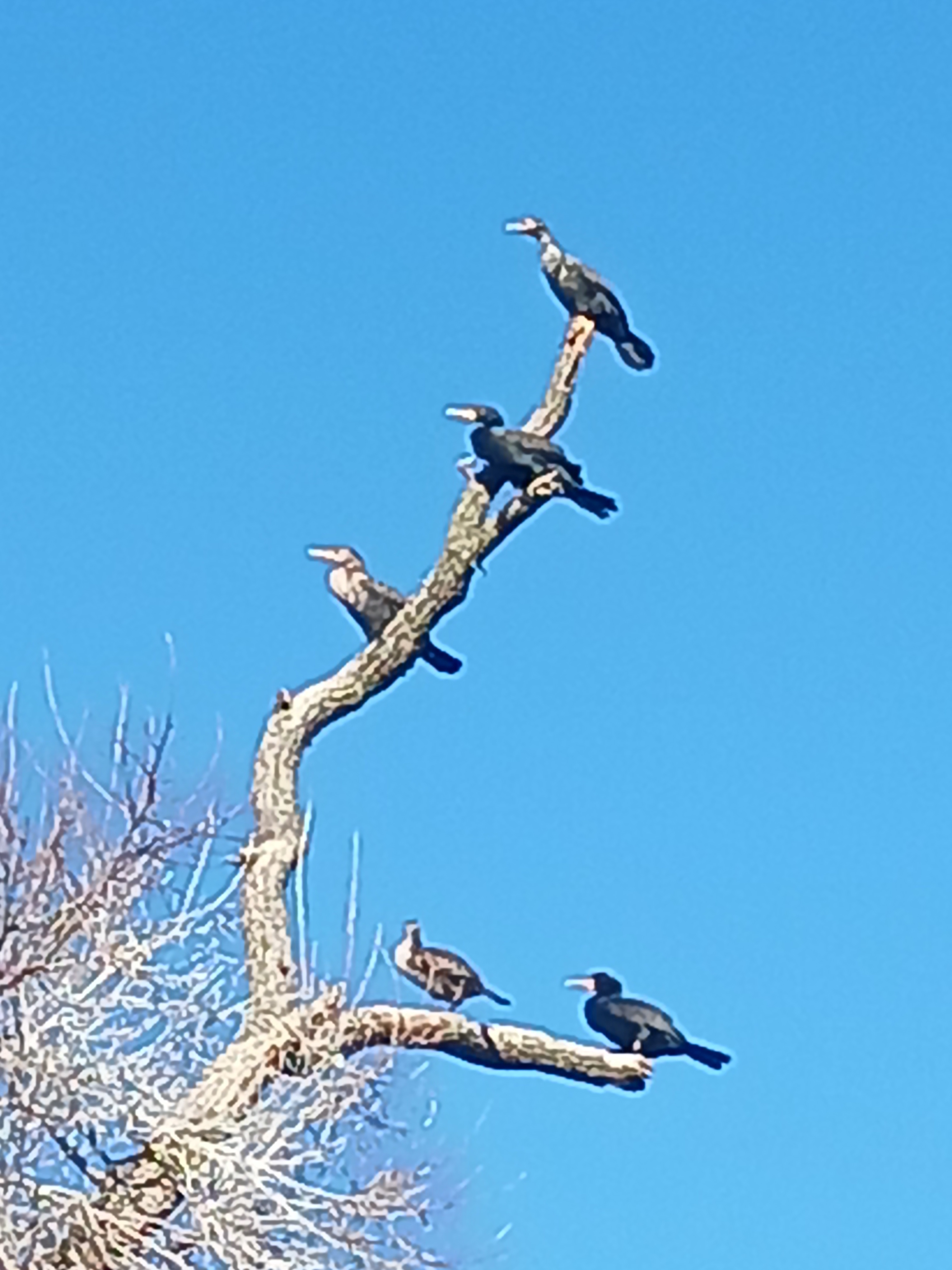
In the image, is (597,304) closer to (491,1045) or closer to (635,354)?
(635,354)

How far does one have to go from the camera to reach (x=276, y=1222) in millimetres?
9594

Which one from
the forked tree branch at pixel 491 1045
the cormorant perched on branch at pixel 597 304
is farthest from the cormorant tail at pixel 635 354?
the forked tree branch at pixel 491 1045

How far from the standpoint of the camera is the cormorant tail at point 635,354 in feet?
35.6

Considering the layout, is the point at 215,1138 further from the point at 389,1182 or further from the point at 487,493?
the point at 487,493

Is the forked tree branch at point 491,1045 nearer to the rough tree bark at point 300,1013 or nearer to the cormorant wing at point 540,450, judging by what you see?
the rough tree bark at point 300,1013

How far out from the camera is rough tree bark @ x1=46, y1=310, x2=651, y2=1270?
9.54 meters

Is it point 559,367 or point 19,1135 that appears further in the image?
point 559,367

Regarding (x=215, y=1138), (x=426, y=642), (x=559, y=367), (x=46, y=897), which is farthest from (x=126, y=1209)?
(x=559, y=367)

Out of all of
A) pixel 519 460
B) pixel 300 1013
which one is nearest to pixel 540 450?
pixel 519 460

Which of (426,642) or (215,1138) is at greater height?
(426,642)

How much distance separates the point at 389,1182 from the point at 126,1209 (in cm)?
83

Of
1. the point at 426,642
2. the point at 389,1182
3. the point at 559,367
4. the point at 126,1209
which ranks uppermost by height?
the point at 559,367

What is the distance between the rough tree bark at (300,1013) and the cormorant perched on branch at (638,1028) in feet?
0.35

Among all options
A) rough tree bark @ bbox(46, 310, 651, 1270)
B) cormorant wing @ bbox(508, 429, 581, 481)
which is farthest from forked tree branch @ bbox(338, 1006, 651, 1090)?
cormorant wing @ bbox(508, 429, 581, 481)
